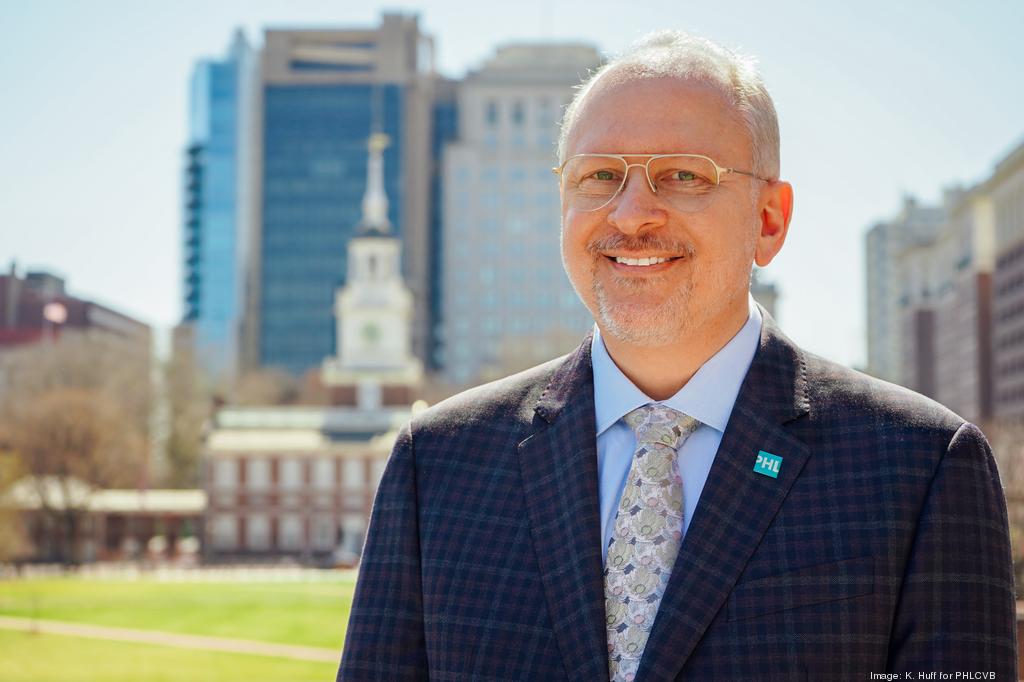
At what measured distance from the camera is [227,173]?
129 m

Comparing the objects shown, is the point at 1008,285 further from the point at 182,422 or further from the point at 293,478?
the point at 182,422

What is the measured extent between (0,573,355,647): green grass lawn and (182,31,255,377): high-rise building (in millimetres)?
82648

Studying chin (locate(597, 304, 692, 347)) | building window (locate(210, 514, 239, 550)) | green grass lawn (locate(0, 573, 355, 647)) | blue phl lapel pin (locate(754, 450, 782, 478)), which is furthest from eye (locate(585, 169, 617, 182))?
building window (locate(210, 514, 239, 550))

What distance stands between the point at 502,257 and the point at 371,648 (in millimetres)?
131863

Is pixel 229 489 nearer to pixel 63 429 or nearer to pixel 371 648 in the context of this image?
pixel 63 429

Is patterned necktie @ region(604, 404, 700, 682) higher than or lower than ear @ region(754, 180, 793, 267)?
lower

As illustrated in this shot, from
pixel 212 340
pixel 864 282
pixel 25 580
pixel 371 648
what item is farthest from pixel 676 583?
pixel 864 282

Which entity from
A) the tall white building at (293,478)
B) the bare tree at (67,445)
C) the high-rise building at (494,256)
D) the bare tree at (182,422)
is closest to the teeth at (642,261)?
the bare tree at (67,445)

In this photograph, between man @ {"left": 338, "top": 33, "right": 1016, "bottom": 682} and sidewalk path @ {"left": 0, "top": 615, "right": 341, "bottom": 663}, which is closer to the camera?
man @ {"left": 338, "top": 33, "right": 1016, "bottom": 682}

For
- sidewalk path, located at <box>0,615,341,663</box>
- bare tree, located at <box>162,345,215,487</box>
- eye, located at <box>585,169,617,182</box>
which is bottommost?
sidewalk path, located at <box>0,615,341,663</box>

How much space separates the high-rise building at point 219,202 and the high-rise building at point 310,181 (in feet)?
4.76

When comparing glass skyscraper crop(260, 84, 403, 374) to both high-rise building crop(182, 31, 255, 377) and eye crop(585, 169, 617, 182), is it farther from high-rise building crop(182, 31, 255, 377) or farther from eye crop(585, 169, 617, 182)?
eye crop(585, 169, 617, 182)

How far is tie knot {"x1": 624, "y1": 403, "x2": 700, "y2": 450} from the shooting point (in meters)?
3.20

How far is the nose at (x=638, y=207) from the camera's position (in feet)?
10.4
